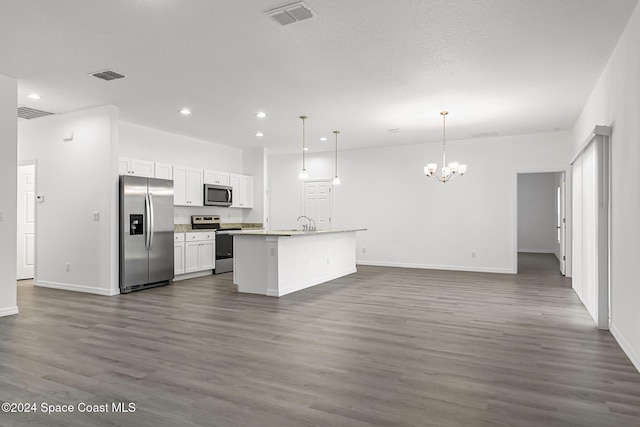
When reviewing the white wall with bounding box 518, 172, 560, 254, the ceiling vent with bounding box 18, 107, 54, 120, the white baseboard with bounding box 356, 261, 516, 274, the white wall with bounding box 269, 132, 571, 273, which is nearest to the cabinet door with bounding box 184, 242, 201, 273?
the ceiling vent with bounding box 18, 107, 54, 120

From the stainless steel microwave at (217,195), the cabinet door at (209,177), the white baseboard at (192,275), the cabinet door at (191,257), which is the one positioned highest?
the cabinet door at (209,177)

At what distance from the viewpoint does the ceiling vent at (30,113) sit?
6.41 metres

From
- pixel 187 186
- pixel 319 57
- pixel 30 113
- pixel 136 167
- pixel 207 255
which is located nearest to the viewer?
pixel 319 57

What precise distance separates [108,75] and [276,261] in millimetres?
3224

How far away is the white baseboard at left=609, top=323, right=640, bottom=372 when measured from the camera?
10.4 feet

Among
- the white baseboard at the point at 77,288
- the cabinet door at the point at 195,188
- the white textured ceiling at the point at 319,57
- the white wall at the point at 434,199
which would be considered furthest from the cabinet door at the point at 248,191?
the white baseboard at the point at 77,288

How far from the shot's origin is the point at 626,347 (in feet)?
11.5

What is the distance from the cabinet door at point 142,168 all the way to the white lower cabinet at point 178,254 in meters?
1.21

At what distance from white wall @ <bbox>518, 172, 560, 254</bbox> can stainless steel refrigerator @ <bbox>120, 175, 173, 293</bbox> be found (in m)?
11.5

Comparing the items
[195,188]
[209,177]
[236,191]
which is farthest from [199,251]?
[236,191]

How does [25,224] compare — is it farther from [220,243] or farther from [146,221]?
[220,243]

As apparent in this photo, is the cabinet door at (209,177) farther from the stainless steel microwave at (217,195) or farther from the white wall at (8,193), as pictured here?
the white wall at (8,193)

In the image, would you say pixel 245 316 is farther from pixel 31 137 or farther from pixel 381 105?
pixel 31 137

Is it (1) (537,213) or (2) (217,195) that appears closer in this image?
(2) (217,195)
